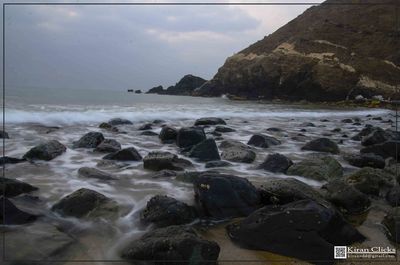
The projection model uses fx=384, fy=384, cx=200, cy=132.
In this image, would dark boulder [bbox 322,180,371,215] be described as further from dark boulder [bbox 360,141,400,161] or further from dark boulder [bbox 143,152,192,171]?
dark boulder [bbox 360,141,400,161]

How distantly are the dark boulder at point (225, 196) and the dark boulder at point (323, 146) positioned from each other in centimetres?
399

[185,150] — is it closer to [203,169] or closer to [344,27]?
[203,169]

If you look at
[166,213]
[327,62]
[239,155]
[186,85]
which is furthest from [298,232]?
[186,85]

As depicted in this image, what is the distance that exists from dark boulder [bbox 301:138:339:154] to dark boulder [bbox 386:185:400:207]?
9.69 ft

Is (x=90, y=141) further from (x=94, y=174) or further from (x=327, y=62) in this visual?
(x=327, y=62)

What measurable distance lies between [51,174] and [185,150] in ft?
8.23

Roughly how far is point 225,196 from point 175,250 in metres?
1.10

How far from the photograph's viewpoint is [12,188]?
394cm

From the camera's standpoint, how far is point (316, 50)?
1788 inches

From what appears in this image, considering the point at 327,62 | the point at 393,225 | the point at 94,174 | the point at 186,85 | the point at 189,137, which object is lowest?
the point at 393,225

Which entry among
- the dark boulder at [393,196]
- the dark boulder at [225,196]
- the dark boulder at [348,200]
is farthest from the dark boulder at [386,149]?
the dark boulder at [225,196]

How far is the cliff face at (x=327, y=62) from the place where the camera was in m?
39.1

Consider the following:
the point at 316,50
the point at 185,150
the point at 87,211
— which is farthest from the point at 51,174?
the point at 316,50

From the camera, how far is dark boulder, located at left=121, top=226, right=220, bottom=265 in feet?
8.66
